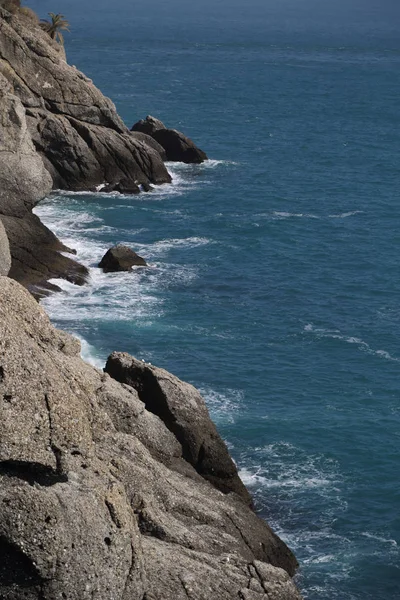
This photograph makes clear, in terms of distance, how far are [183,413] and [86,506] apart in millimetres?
13067

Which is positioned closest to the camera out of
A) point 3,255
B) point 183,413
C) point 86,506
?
point 86,506

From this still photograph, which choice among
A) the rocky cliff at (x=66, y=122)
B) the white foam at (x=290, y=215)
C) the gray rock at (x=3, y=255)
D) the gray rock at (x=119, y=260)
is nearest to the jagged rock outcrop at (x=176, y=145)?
the rocky cliff at (x=66, y=122)

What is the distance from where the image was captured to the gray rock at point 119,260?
73.5 meters

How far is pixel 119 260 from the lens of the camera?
73.7m

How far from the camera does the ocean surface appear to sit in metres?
47.5

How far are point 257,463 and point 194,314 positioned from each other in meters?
19.6

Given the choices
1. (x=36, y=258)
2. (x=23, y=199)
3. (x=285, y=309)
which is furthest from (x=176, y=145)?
(x=36, y=258)

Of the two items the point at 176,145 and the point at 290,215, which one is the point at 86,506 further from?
the point at 176,145

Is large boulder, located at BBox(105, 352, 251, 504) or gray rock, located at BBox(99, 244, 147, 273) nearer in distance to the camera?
large boulder, located at BBox(105, 352, 251, 504)

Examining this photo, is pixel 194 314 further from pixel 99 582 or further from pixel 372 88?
pixel 372 88

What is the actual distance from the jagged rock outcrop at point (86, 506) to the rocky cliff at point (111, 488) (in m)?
0.04

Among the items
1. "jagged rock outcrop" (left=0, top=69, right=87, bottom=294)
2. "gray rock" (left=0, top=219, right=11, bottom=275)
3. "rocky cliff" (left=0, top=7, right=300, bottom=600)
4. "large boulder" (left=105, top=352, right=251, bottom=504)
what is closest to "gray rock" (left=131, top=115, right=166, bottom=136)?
"jagged rock outcrop" (left=0, top=69, right=87, bottom=294)

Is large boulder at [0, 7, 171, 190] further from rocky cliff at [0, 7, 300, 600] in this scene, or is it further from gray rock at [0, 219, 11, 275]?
rocky cliff at [0, 7, 300, 600]

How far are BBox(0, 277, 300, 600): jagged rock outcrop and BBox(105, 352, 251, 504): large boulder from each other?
3781 millimetres
